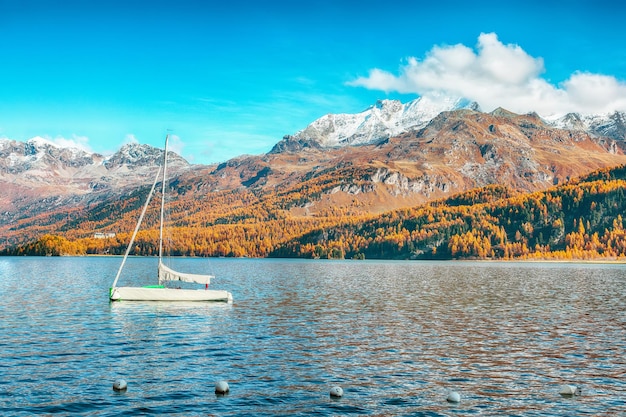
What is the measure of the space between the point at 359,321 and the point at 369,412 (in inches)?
1546

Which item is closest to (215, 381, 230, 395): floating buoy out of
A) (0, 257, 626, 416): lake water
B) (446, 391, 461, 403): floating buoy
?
(0, 257, 626, 416): lake water

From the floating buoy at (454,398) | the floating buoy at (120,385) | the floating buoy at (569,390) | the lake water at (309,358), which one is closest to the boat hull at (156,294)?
the lake water at (309,358)

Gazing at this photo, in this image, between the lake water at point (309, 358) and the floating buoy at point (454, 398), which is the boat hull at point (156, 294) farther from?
the floating buoy at point (454, 398)

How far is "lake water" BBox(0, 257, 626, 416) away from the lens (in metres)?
36.7

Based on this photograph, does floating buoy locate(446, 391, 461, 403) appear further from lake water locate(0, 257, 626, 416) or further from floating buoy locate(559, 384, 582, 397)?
floating buoy locate(559, 384, 582, 397)

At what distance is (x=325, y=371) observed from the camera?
150 feet

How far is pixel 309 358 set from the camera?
5034 cm

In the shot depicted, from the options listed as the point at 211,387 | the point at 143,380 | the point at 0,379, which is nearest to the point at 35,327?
the point at 0,379

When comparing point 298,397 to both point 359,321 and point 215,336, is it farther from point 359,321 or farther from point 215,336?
point 359,321

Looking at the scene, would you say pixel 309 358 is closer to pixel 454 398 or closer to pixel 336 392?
pixel 336 392

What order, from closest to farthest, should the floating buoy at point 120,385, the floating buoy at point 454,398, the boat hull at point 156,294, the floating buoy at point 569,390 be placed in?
the floating buoy at point 454,398 → the floating buoy at point 569,390 → the floating buoy at point 120,385 → the boat hull at point 156,294

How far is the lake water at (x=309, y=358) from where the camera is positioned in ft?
120

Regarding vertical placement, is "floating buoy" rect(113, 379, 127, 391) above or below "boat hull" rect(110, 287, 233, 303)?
below

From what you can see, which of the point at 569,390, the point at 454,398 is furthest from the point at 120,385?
the point at 569,390
